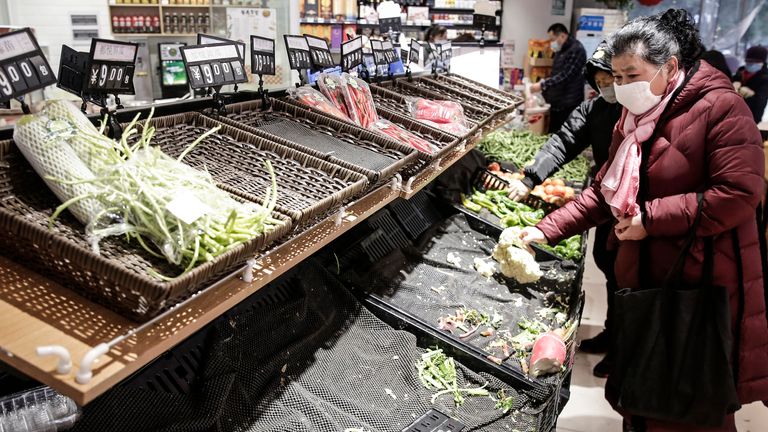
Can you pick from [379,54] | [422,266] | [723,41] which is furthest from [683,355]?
[723,41]

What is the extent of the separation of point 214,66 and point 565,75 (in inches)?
263

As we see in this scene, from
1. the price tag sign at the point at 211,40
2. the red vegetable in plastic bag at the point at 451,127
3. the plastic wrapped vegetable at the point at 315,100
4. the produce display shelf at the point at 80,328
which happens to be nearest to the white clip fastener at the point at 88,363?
the produce display shelf at the point at 80,328

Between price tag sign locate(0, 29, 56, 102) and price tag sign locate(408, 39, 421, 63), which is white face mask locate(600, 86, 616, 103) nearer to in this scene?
price tag sign locate(408, 39, 421, 63)

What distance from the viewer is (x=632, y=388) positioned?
7.18ft

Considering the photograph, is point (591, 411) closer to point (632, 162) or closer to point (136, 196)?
point (632, 162)

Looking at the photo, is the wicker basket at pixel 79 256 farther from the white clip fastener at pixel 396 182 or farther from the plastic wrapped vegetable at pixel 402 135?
the plastic wrapped vegetable at pixel 402 135

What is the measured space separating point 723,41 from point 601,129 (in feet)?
27.4

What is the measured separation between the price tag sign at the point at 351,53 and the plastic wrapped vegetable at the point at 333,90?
31cm

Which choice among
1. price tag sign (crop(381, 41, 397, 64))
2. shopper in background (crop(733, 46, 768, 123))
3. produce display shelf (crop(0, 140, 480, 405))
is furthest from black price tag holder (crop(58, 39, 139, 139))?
shopper in background (crop(733, 46, 768, 123))

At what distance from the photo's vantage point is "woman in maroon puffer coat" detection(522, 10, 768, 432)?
192 centimetres

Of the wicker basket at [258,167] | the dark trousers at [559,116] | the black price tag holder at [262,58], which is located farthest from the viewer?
the dark trousers at [559,116]

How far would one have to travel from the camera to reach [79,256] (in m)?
1.11

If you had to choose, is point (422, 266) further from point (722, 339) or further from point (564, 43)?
point (564, 43)

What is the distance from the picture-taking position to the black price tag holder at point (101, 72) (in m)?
1.66
